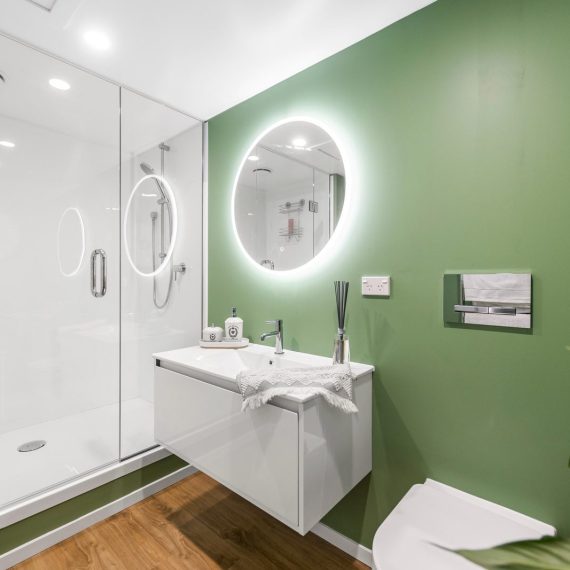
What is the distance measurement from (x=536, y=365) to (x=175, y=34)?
6.48 ft

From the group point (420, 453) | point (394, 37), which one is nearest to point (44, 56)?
point (394, 37)

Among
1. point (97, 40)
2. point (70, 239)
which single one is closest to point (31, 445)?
point (70, 239)

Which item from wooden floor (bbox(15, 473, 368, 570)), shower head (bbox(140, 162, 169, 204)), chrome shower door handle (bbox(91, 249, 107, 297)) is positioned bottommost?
wooden floor (bbox(15, 473, 368, 570))

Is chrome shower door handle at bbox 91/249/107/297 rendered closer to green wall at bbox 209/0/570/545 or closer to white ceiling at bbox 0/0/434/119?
white ceiling at bbox 0/0/434/119

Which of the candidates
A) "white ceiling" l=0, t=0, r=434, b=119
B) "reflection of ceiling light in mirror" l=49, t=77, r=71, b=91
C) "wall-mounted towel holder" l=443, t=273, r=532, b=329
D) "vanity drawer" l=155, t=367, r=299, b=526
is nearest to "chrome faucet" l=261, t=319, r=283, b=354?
"vanity drawer" l=155, t=367, r=299, b=526

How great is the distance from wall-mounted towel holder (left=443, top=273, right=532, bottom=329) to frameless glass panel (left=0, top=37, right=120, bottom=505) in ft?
6.10

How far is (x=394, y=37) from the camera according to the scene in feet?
4.99

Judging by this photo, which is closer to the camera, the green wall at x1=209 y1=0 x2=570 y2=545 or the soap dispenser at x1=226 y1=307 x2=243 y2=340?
the green wall at x1=209 y1=0 x2=570 y2=545

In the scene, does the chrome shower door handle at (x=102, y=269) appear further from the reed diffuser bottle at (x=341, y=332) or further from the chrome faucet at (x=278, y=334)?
the reed diffuser bottle at (x=341, y=332)

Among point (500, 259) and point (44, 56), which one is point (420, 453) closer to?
point (500, 259)

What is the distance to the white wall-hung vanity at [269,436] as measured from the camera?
122 centimetres

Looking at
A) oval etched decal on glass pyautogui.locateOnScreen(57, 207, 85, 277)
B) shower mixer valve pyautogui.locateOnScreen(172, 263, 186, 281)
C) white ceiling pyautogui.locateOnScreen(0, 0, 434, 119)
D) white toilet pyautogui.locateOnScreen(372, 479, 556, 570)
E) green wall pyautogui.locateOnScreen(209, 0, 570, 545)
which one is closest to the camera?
white toilet pyautogui.locateOnScreen(372, 479, 556, 570)

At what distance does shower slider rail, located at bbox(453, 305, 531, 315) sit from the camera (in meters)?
1.21

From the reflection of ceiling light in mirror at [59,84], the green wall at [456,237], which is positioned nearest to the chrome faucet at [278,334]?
the green wall at [456,237]
